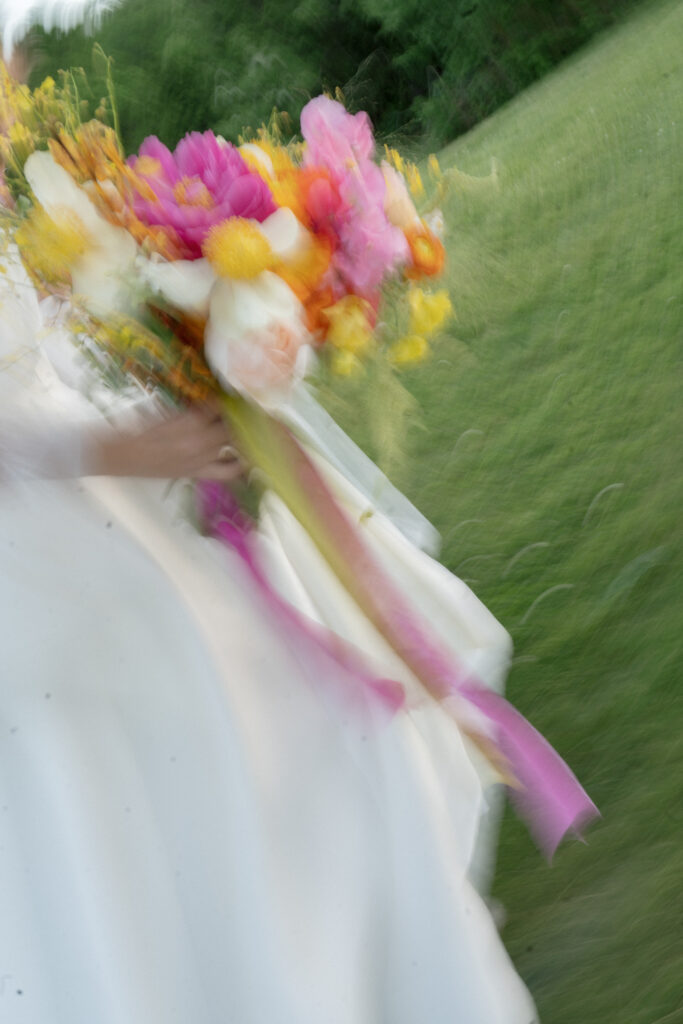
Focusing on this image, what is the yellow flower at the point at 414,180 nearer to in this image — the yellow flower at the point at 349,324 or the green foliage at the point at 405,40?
the yellow flower at the point at 349,324

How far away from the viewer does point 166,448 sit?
1.15 meters

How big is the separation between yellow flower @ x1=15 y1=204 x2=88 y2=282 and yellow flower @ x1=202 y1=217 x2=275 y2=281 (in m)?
0.13

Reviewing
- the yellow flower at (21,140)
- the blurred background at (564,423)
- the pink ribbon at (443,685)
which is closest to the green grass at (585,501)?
the blurred background at (564,423)

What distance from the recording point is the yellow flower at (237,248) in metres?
1.01

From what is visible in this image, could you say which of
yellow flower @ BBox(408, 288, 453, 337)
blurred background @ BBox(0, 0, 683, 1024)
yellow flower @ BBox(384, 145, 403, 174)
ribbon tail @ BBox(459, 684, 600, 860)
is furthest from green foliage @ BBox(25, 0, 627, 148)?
ribbon tail @ BBox(459, 684, 600, 860)

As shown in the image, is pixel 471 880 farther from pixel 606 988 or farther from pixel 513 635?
pixel 513 635

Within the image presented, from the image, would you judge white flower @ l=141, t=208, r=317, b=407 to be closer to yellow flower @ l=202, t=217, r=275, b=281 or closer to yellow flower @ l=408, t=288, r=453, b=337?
yellow flower @ l=202, t=217, r=275, b=281

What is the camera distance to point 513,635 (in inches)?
94.5

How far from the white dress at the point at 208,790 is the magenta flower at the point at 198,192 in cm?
23

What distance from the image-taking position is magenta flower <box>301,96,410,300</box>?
3.54ft

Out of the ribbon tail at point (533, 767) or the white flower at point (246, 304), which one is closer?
the white flower at point (246, 304)

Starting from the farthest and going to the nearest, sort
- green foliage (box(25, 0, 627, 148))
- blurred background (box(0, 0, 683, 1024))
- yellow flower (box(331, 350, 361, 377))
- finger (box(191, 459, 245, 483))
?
green foliage (box(25, 0, 627, 148)), blurred background (box(0, 0, 683, 1024)), finger (box(191, 459, 245, 483)), yellow flower (box(331, 350, 361, 377))

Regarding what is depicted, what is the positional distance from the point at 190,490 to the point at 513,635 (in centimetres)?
134

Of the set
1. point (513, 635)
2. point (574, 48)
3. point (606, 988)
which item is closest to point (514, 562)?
point (513, 635)
